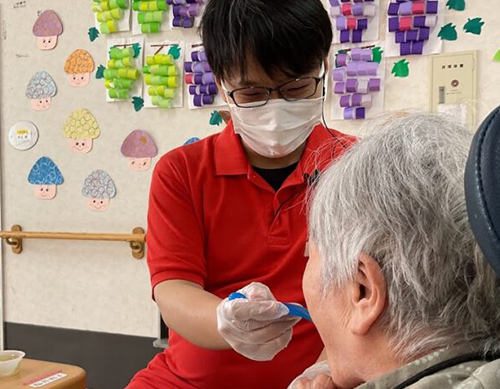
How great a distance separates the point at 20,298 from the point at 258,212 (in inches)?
89.2

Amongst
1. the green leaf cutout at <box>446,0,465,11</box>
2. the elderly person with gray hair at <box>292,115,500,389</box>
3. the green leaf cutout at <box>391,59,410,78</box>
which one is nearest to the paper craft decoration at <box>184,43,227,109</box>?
the green leaf cutout at <box>391,59,410,78</box>

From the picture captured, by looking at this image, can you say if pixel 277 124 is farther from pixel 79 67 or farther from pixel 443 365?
pixel 79 67

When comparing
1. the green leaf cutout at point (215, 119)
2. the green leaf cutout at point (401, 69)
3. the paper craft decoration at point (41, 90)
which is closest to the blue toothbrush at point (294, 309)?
the green leaf cutout at point (401, 69)

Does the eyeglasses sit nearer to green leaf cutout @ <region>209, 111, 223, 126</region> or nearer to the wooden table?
the wooden table

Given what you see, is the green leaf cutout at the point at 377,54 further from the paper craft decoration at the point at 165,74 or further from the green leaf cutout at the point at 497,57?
the paper craft decoration at the point at 165,74

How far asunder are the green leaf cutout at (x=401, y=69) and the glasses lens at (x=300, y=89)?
3.60ft

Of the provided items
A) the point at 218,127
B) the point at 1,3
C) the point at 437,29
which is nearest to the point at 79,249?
the point at 218,127

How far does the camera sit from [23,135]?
3.28 m

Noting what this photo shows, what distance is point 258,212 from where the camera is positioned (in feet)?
5.06

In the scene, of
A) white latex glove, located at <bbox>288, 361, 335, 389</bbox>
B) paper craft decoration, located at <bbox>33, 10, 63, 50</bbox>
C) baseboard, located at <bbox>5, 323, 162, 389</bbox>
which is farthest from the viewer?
paper craft decoration, located at <bbox>33, 10, 63, 50</bbox>

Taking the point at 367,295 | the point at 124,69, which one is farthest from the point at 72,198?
the point at 367,295

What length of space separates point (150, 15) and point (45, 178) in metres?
1.02

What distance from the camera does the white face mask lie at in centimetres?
150

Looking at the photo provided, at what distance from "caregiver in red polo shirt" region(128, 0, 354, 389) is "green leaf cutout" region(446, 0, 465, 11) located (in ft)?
3.66
